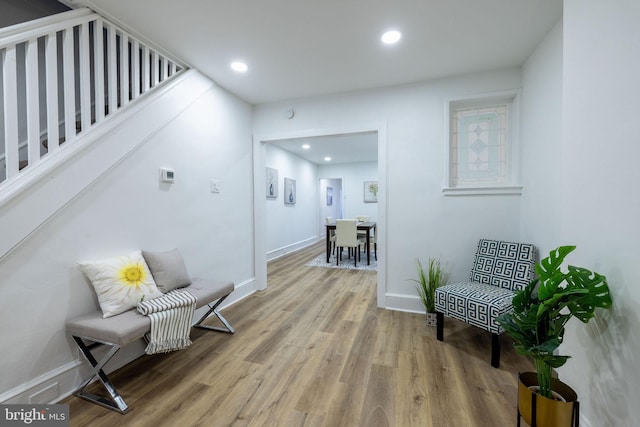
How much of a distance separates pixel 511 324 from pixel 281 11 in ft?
7.46

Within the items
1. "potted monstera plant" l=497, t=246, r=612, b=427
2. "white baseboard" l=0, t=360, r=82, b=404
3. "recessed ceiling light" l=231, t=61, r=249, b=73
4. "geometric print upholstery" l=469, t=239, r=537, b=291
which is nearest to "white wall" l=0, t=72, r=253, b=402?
"white baseboard" l=0, t=360, r=82, b=404

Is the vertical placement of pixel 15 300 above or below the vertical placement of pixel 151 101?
below

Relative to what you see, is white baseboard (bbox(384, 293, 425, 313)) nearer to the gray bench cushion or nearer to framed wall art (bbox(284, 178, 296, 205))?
the gray bench cushion

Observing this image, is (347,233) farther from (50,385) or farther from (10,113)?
(10,113)

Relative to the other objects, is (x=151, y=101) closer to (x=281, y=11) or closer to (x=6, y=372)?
(x=281, y=11)

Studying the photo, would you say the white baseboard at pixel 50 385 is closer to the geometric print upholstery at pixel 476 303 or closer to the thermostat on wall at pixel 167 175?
the thermostat on wall at pixel 167 175

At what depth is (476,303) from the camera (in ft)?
6.63

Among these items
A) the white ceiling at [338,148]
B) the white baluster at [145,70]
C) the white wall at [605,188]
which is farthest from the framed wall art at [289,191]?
the white wall at [605,188]

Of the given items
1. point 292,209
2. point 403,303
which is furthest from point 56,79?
point 292,209

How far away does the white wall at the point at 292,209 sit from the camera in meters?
5.70

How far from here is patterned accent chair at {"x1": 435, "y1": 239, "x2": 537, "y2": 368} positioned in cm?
194

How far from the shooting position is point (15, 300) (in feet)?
4.71

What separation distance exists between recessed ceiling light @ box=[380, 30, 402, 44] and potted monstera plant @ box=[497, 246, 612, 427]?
1.80m

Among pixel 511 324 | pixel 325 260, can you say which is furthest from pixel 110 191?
pixel 325 260
